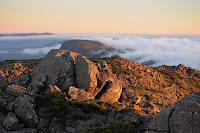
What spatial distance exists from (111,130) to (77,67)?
1739cm

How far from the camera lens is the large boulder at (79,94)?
23844 millimetres

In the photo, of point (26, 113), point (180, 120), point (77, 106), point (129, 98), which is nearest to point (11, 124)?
point (26, 113)

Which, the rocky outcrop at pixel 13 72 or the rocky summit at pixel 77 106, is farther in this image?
the rocky outcrop at pixel 13 72

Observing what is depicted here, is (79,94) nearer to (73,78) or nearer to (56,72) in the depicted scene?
(73,78)

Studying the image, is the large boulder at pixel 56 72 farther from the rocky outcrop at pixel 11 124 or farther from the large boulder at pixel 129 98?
the rocky outcrop at pixel 11 124

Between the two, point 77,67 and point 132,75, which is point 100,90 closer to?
point 77,67

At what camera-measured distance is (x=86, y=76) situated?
2694 cm

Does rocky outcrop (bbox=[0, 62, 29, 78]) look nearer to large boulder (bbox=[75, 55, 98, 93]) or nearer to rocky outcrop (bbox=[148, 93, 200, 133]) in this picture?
large boulder (bbox=[75, 55, 98, 93])

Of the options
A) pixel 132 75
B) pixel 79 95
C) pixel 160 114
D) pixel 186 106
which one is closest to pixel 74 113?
pixel 79 95

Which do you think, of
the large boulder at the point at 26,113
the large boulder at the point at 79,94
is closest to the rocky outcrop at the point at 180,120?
the large boulder at the point at 26,113

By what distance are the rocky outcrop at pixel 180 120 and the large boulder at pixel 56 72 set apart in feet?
63.9

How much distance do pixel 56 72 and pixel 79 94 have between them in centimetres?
663

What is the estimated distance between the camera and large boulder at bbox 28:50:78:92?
2705 cm

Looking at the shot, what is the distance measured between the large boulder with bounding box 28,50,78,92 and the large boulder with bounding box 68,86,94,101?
2651mm
